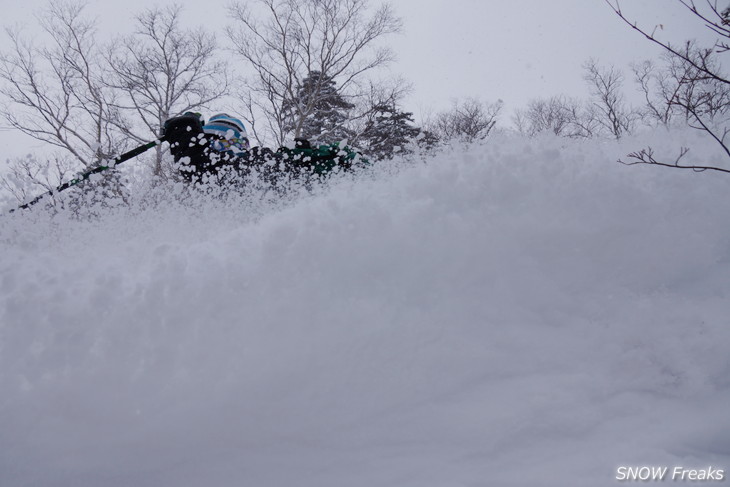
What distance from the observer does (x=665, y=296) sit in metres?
2.07

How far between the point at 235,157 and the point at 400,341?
3625 mm

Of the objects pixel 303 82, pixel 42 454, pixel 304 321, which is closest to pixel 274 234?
pixel 304 321

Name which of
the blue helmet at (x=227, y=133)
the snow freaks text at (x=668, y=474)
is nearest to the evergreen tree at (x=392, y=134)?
the blue helmet at (x=227, y=133)

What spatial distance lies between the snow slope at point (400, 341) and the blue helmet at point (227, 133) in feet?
8.12

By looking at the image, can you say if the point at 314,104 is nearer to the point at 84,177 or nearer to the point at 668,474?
the point at 84,177

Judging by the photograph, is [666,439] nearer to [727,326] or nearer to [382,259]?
[727,326]

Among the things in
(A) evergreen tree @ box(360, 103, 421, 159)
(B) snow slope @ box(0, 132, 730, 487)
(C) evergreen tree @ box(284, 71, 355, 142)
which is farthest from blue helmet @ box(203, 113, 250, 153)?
(A) evergreen tree @ box(360, 103, 421, 159)

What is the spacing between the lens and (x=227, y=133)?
515 cm

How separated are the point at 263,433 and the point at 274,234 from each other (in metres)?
1.18

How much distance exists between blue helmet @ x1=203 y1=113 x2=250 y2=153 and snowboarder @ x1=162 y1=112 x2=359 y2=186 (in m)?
0.03

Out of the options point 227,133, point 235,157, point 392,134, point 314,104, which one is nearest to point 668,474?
point 235,157

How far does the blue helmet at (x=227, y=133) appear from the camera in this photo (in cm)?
496

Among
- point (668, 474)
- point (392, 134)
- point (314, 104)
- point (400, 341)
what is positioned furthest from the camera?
point (392, 134)

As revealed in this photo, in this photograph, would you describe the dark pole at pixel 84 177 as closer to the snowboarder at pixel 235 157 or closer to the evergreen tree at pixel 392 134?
the snowboarder at pixel 235 157
